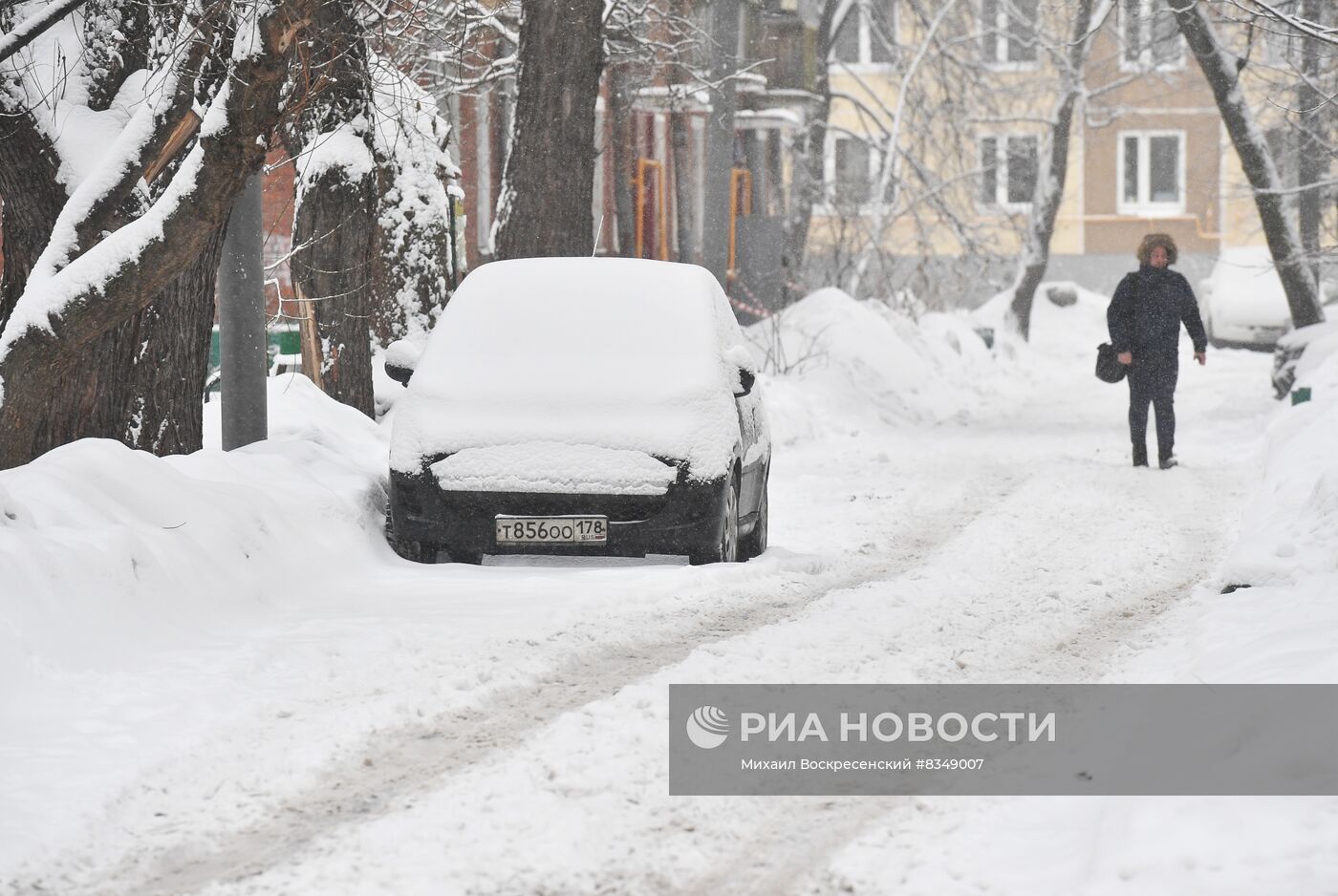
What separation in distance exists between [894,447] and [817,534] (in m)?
6.65

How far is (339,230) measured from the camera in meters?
12.3

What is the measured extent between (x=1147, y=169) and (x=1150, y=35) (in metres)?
12.2

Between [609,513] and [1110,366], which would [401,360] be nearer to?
[609,513]

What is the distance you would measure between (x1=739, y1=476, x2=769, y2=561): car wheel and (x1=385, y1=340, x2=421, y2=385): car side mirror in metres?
1.96

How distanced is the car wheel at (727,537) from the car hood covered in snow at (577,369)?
0.82ft

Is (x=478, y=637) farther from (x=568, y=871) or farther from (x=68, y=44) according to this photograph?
(x=68, y=44)

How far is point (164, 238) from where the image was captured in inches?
311

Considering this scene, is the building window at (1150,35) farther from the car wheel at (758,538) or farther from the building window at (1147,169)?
the car wheel at (758,538)

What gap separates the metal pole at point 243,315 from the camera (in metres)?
9.94

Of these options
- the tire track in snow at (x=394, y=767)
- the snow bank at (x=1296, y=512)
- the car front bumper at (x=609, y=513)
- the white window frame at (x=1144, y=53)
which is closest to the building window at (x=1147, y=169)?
the white window frame at (x=1144, y=53)

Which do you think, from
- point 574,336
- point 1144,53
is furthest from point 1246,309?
point 574,336

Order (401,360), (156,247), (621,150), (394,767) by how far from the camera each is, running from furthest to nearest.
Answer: (621,150)
(401,360)
(156,247)
(394,767)

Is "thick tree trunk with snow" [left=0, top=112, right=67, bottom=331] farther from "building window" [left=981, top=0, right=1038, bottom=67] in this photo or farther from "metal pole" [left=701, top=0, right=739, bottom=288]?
"building window" [left=981, top=0, right=1038, bottom=67]

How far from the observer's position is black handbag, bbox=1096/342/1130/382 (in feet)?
47.4
